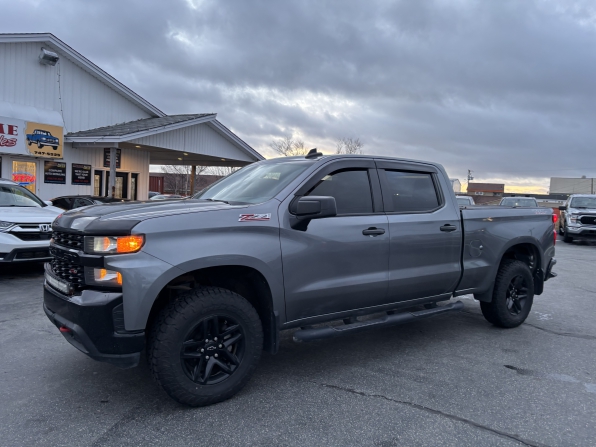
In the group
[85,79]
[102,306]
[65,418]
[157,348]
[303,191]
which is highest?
[85,79]

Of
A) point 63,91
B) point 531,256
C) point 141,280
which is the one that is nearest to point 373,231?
point 141,280

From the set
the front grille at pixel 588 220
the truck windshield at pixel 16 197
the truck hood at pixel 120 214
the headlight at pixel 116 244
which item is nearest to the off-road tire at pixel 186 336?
the headlight at pixel 116 244

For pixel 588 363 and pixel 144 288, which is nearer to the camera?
pixel 144 288

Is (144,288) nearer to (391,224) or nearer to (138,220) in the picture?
(138,220)

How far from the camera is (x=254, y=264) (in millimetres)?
3486

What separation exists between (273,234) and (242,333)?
784 mm

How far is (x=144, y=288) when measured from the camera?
307 cm

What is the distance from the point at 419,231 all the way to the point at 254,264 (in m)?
1.85

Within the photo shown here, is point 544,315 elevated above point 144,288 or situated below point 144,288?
below

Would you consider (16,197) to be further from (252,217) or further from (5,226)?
(252,217)

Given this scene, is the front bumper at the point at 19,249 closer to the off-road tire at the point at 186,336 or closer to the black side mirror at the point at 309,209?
the off-road tire at the point at 186,336

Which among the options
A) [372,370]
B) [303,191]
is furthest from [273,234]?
[372,370]

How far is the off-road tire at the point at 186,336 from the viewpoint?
3.18m

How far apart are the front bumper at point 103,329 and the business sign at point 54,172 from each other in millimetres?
15036
